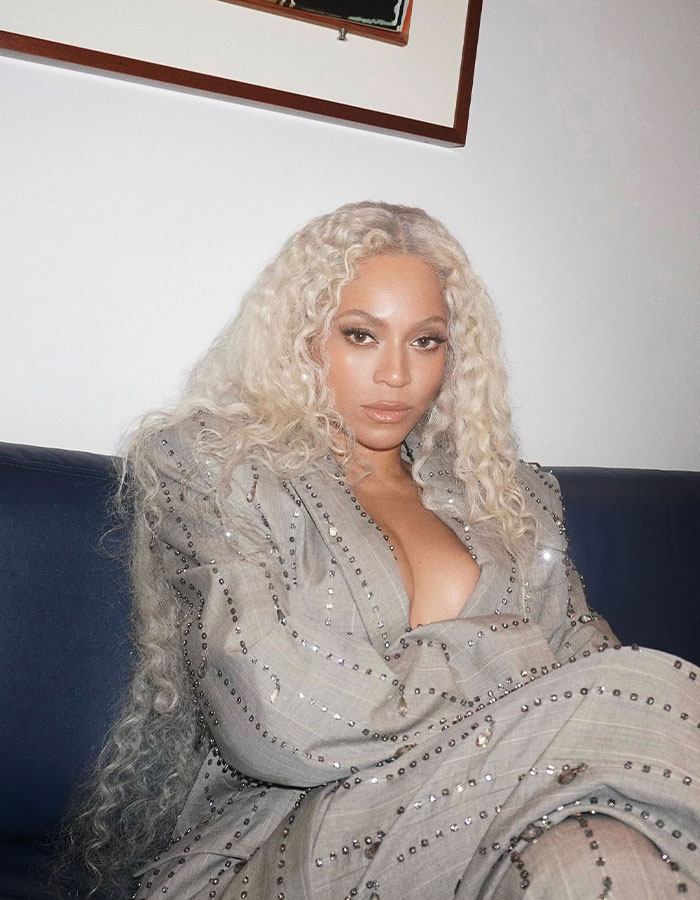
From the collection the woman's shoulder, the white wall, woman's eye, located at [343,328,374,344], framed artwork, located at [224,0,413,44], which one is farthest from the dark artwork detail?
the woman's shoulder

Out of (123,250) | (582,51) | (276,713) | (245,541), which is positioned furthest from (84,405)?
(582,51)

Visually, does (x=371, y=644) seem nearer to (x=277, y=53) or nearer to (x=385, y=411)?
(x=385, y=411)

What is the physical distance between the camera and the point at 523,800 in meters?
1.08

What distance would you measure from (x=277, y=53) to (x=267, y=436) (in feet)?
2.38

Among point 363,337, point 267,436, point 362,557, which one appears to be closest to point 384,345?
point 363,337

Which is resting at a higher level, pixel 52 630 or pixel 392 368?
pixel 392 368

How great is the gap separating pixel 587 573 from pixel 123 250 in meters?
1.03

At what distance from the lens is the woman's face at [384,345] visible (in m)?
1.50

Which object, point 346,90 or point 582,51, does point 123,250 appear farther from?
point 582,51

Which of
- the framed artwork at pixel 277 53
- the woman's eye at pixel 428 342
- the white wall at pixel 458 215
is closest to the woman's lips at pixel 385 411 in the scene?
the woman's eye at pixel 428 342

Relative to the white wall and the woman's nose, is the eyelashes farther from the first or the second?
the white wall

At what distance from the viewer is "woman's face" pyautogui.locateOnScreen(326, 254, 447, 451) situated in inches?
59.1

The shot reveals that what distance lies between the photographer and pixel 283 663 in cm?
124

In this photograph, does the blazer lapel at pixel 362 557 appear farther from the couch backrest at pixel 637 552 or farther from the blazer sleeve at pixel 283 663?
the couch backrest at pixel 637 552
